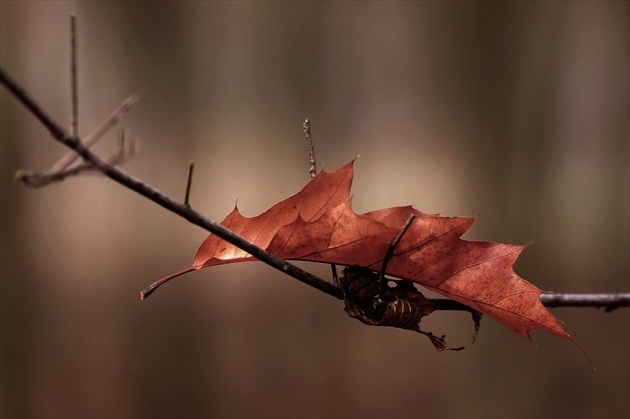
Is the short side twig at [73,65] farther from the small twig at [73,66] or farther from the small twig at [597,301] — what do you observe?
the small twig at [597,301]

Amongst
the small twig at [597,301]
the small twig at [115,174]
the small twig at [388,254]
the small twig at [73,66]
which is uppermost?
the small twig at [73,66]

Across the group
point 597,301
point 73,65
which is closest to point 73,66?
point 73,65

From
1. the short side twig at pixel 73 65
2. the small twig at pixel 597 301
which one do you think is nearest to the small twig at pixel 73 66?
the short side twig at pixel 73 65

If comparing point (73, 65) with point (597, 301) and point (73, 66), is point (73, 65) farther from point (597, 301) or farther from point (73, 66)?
point (597, 301)

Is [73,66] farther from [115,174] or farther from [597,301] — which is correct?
[597,301]

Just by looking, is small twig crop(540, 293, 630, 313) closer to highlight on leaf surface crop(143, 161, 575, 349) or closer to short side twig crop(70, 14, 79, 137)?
highlight on leaf surface crop(143, 161, 575, 349)

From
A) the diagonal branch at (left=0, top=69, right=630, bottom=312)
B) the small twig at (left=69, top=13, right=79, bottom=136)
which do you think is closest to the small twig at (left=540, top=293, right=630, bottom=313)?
the diagonal branch at (left=0, top=69, right=630, bottom=312)

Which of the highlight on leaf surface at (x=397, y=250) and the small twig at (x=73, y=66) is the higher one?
the small twig at (x=73, y=66)

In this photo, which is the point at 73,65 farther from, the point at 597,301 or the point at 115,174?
the point at 597,301

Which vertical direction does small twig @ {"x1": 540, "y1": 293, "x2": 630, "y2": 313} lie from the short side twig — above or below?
below
